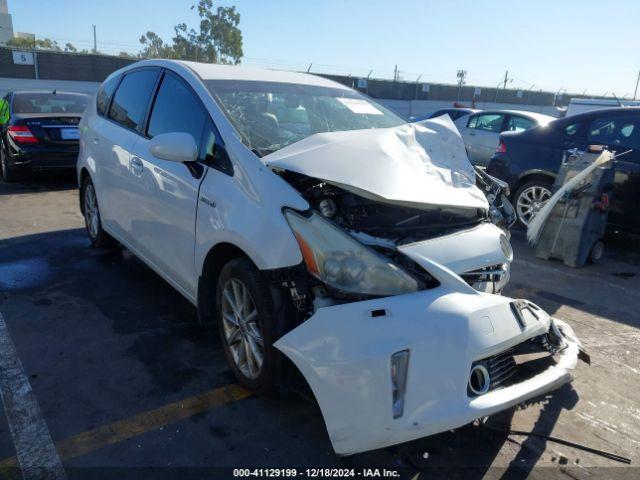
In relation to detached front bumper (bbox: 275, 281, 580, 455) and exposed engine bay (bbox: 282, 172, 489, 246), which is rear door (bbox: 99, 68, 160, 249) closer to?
exposed engine bay (bbox: 282, 172, 489, 246)

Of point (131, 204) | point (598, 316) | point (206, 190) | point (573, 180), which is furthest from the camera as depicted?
point (573, 180)

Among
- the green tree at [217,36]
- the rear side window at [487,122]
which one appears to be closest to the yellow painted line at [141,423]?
the rear side window at [487,122]

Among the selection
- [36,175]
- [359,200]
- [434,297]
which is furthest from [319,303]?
[36,175]

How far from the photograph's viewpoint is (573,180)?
545 centimetres

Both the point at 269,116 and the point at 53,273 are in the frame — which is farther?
the point at 53,273

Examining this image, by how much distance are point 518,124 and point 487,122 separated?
0.76 meters

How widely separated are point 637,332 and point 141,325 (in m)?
3.82

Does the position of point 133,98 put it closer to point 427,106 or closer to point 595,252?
point 595,252

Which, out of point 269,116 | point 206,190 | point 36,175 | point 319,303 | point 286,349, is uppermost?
point 269,116

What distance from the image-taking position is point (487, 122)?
10906mm

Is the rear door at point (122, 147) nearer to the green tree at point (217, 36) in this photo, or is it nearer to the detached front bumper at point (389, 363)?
the detached front bumper at point (389, 363)

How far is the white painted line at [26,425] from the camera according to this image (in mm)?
2320

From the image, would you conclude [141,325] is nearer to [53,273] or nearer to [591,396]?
[53,273]

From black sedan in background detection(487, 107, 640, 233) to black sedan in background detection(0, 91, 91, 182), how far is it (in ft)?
21.4
